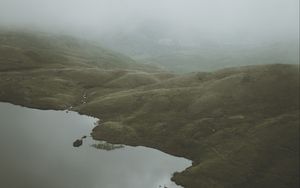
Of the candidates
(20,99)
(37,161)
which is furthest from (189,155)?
(20,99)

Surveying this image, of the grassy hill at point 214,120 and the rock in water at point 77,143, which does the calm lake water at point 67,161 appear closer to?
the rock in water at point 77,143

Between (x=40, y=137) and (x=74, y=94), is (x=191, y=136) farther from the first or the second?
(x=74, y=94)

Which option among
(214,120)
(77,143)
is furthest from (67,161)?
(214,120)

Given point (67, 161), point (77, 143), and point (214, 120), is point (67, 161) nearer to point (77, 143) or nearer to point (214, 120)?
point (77, 143)

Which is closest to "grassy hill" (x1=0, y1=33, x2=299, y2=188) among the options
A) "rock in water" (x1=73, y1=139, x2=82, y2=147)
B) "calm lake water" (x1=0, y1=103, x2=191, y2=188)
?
"calm lake water" (x1=0, y1=103, x2=191, y2=188)

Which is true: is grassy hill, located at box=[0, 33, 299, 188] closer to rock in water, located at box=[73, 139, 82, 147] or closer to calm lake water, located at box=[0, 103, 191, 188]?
calm lake water, located at box=[0, 103, 191, 188]

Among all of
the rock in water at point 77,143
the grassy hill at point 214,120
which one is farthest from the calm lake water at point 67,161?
the grassy hill at point 214,120
